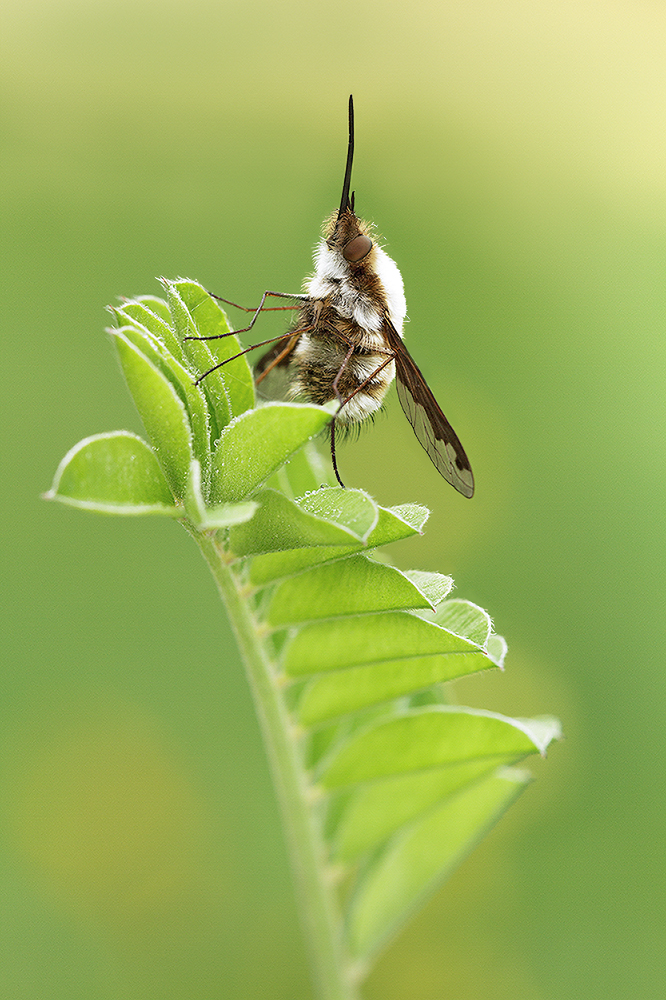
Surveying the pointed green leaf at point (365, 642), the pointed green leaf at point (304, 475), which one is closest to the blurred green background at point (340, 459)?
the pointed green leaf at point (304, 475)

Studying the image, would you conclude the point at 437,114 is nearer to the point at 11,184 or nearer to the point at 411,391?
the point at 11,184

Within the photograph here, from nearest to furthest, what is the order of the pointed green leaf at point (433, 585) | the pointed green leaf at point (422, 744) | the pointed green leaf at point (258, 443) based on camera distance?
1. the pointed green leaf at point (258, 443)
2. the pointed green leaf at point (433, 585)
3. the pointed green leaf at point (422, 744)

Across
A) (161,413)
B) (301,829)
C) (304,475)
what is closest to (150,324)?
(161,413)

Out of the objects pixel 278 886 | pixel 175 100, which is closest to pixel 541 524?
pixel 278 886

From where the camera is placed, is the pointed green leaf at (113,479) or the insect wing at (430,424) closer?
the pointed green leaf at (113,479)

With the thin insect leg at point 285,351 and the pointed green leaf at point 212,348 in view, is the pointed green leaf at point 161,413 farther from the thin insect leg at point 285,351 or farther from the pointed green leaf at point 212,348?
the thin insect leg at point 285,351

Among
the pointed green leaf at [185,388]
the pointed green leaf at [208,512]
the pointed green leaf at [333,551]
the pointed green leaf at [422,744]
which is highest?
the pointed green leaf at [185,388]

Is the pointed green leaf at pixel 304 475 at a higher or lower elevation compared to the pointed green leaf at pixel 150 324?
lower
